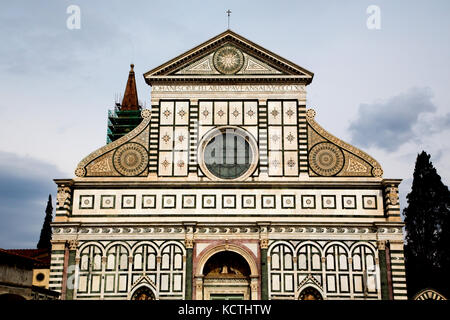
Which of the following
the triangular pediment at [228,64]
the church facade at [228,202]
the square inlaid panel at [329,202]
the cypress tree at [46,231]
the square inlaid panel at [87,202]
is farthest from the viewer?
the cypress tree at [46,231]

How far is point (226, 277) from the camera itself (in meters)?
26.8

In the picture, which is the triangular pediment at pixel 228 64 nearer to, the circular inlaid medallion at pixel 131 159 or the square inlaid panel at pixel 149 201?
the circular inlaid medallion at pixel 131 159

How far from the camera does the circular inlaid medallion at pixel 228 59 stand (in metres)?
29.0

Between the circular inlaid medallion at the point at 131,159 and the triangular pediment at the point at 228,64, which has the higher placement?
the triangular pediment at the point at 228,64

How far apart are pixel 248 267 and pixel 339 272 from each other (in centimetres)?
406

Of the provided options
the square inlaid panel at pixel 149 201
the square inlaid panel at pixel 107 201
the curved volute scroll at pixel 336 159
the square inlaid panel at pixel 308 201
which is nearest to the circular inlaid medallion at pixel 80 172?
the square inlaid panel at pixel 107 201

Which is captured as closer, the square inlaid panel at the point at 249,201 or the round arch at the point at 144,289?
the round arch at the point at 144,289

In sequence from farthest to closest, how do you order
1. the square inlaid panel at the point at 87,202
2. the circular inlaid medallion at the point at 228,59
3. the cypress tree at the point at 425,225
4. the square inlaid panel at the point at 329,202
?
the cypress tree at the point at 425,225 < the circular inlaid medallion at the point at 228,59 < the square inlaid panel at the point at 87,202 < the square inlaid panel at the point at 329,202

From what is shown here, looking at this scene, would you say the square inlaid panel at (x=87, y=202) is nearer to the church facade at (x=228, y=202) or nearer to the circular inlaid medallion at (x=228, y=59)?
the church facade at (x=228, y=202)

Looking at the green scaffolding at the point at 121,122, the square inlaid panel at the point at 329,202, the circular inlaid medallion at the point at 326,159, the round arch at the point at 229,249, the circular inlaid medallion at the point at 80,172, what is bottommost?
the round arch at the point at 229,249

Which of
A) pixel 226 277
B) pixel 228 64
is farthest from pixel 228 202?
pixel 228 64

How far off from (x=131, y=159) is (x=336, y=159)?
9.72m

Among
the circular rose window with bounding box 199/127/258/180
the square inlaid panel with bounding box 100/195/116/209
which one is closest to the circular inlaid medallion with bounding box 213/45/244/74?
the circular rose window with bounding box 199/127/258/180
